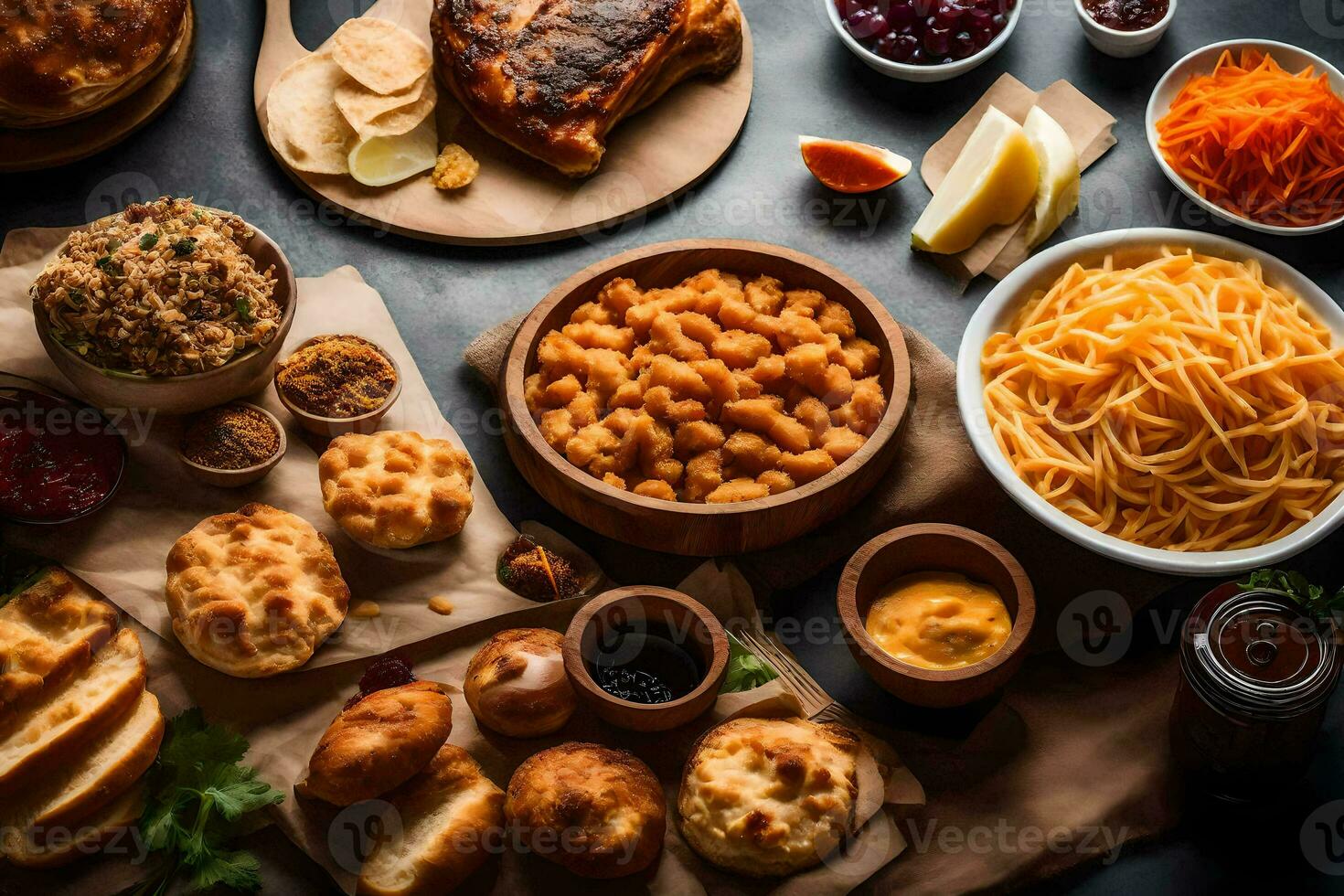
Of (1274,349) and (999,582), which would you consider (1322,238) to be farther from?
(999,582)

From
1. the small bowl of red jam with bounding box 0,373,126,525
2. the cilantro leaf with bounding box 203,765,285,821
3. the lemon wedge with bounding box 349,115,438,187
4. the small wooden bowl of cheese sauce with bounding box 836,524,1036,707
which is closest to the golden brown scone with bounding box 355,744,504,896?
the cilantro leaf with bounding box 203,765,285,821

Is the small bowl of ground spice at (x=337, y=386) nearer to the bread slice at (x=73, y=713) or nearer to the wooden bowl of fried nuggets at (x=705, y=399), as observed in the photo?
the wooden bowl of fried nuggets at (x=705, y=399)

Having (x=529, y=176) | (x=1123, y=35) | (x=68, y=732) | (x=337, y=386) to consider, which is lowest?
(x=68, y=732)

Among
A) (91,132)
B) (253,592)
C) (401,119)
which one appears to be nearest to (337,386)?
(253,592)

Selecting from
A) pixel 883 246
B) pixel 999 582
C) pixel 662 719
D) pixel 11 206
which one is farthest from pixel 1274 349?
pixel 11 206

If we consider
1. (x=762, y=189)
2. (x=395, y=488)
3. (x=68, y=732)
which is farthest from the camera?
(x=762, y=189)

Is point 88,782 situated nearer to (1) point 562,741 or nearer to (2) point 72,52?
(1) point 562,741
